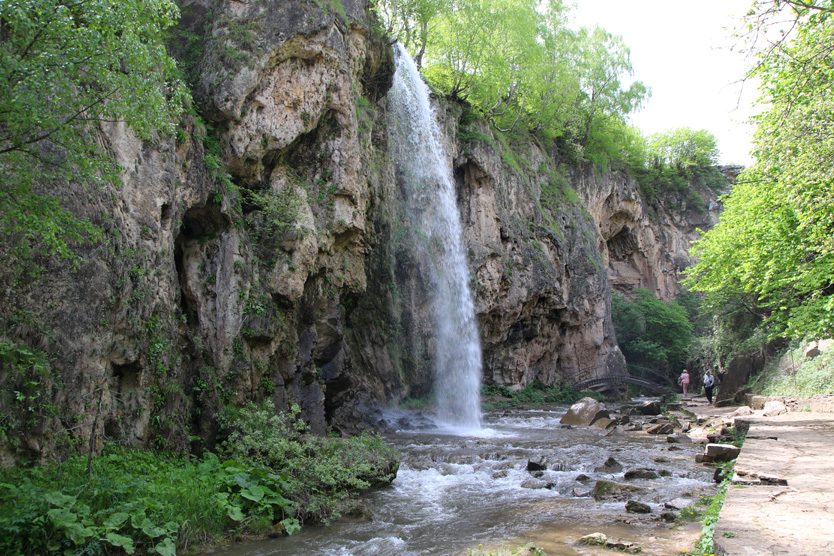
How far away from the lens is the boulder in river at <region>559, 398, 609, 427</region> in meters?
16.8

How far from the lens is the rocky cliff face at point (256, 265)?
21.1 feet

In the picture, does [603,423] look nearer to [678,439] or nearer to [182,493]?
[678,439]

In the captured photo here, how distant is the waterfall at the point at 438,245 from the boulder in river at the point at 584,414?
2.97 meters

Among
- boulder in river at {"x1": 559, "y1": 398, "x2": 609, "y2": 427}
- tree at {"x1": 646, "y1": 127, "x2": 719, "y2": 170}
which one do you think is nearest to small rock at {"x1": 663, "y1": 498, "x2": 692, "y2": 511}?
boulder in river at {"x1": 559, "y1": 398, "x2": 609, "y2": 427}

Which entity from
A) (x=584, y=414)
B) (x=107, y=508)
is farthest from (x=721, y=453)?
(x=107, y=508)

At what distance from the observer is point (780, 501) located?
4582 millimetres

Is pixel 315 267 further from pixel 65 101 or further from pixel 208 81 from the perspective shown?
pixel 65 101

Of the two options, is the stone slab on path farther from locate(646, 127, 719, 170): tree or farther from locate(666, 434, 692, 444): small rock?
locate(646, 127, 719, 170): tree

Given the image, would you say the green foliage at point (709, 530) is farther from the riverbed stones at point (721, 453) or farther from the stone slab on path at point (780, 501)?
the riverbed stones at point (721, 453)

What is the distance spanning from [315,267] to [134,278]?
5.18 meters

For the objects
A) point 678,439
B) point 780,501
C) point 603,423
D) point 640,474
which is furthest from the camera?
point 603,423

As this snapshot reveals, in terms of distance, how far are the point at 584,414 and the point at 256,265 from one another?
1163 centimetres

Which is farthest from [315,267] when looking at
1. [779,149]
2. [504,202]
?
[504,202]

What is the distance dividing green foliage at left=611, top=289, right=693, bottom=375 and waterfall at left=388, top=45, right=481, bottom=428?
19.5 meters
